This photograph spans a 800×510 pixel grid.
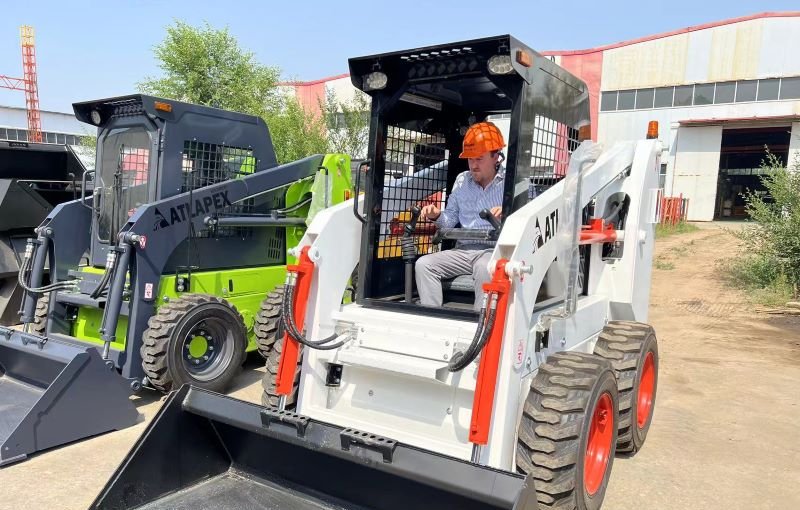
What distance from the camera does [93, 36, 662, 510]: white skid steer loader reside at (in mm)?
2820

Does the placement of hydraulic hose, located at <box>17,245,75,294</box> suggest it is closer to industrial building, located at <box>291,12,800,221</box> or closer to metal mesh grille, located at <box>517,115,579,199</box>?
metal mesh grille, located at <box>517,115,579,199</box>

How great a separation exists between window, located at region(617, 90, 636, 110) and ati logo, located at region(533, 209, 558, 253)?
1061 inches

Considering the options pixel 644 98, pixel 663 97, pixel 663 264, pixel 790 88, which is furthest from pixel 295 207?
pixel 644 98

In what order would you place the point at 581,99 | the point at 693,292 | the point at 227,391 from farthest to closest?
the point at 693,292 < the point at 227,391 < the point at 581,99

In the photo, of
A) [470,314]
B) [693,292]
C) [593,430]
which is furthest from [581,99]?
[693,292]

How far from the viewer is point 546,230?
317 centimetres

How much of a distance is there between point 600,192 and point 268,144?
3.68 metres

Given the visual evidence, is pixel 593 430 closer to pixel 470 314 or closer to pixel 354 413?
pixel 470 314

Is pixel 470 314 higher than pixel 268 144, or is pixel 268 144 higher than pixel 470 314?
pixel 268 144

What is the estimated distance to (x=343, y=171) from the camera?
680cm

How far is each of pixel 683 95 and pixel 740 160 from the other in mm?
11067

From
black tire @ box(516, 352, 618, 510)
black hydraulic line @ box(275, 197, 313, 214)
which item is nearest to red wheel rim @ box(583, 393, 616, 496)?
black tire @ box(516, 352, 618, 510)

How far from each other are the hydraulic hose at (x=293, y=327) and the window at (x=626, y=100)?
2734cm

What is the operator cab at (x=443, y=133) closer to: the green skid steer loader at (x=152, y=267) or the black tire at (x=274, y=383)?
the black tire at (x=274, y=383)
